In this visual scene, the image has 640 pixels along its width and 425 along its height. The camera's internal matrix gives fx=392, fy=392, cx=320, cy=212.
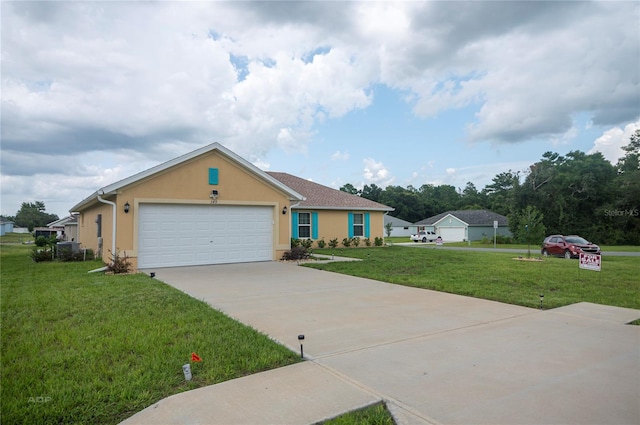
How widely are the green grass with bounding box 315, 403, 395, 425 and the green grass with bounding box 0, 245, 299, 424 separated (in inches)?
52.8

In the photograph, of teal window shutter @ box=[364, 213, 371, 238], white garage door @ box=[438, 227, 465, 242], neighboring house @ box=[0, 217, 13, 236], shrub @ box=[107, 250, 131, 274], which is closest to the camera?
shrub @ box=[107, 250, 131, 274]

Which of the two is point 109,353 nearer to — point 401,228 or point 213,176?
point 213,176

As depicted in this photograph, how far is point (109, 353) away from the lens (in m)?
4.65

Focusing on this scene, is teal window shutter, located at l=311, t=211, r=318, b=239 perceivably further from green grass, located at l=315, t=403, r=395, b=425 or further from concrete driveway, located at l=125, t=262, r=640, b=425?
green grass, located at l=315, t=403, r=395, b=425

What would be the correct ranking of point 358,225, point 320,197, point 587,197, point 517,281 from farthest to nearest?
point 587,197
point 358,225
point 320,197
point 517,281

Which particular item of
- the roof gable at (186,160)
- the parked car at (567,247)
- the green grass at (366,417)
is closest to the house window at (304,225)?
the roof gable at (186,160)

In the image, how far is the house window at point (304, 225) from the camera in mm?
23188

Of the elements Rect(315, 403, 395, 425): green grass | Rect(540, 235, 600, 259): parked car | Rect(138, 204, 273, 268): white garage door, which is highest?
Rect(138, 204, 273, 268): white garage door

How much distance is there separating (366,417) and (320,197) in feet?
71.1

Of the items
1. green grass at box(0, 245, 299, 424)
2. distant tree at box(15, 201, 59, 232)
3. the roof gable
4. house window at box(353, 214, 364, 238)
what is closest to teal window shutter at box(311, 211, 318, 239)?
house window at box(353, 214, 364, 238)

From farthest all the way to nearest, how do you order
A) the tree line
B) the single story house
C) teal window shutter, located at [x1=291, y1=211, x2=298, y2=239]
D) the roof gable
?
the tree line, teal window shutter, located at [x1=291, y1=211, x2=298, y2=239], the single story house, the roof gable

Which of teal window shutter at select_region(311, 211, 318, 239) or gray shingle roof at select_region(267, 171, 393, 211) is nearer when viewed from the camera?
teal window shutter at select_region(311, 211, 318, 239)

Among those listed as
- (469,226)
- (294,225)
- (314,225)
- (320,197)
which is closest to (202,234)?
(294,225)

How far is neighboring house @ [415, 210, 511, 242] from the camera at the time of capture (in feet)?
158
